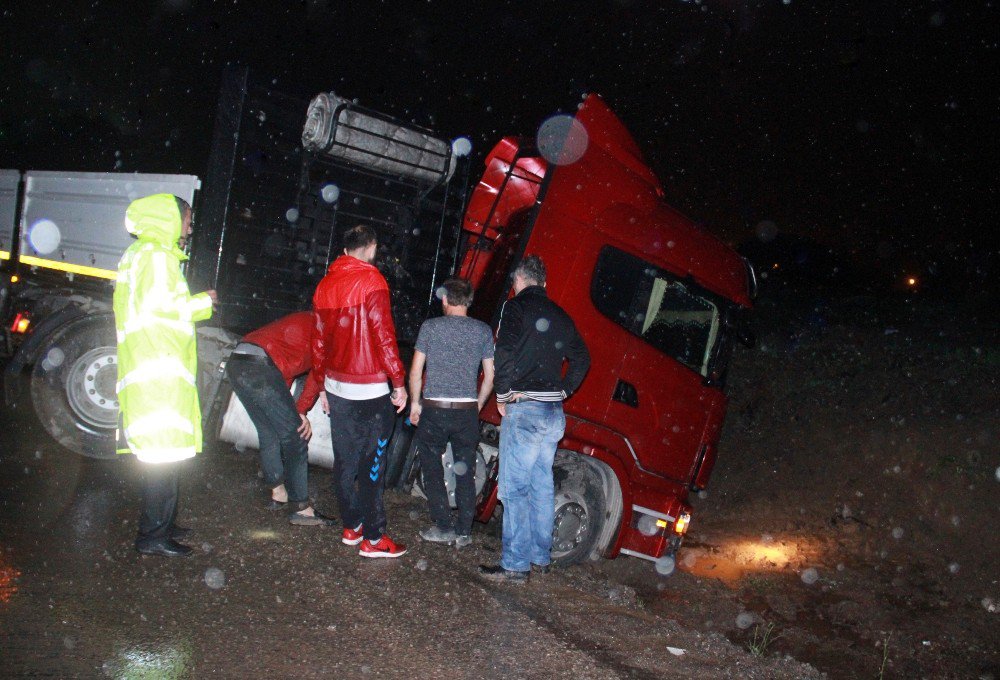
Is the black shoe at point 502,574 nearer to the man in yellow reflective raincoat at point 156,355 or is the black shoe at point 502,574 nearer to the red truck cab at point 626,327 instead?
the red truck cab at point 626,327

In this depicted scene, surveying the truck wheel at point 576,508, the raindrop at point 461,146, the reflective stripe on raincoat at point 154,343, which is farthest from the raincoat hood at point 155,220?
the truck wheel at point 576,508

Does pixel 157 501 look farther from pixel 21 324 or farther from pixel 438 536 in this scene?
pixel 21 324

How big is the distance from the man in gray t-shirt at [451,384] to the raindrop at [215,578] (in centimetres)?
145

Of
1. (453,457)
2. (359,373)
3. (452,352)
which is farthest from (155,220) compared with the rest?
(453,457)

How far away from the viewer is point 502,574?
4664 mm

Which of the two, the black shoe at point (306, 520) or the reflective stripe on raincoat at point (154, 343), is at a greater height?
the reflective stripe on raincoat at point (154, 343)

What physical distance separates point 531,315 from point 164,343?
214 cm

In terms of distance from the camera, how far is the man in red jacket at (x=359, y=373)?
4355mm

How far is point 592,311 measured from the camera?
212 inches

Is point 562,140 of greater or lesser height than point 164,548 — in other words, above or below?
above

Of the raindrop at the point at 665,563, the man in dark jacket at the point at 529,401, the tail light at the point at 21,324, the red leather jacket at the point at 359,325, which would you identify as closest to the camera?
the red leather jacket at the point at 359,325

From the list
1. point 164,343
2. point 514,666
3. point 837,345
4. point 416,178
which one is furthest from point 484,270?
point 837,345

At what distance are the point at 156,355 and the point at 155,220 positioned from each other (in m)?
0.73

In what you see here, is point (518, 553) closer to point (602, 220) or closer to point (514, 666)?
point (514, 666)
